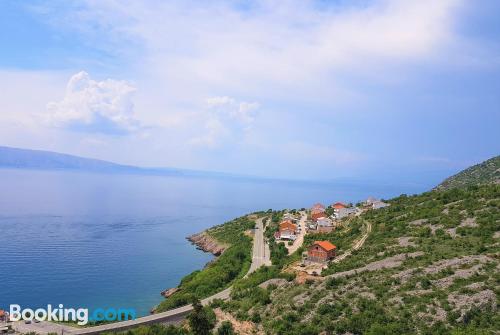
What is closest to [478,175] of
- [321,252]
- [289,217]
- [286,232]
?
[289,217]

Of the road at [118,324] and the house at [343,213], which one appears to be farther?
the house at [343,213]

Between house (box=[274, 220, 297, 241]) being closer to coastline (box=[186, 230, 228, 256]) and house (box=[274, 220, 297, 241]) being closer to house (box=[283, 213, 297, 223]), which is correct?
house (box=[283, 213, 297, 223])

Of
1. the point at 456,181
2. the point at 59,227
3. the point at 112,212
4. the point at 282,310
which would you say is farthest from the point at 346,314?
the point at 112,212

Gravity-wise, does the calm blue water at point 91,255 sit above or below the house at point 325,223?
below

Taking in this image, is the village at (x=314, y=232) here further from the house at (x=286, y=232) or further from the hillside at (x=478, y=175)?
the hillside at (x=478, y=175)

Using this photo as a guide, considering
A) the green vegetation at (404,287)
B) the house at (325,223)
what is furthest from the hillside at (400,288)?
the house at (325,223)

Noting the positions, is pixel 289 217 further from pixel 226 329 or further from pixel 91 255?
pixel 226 329
